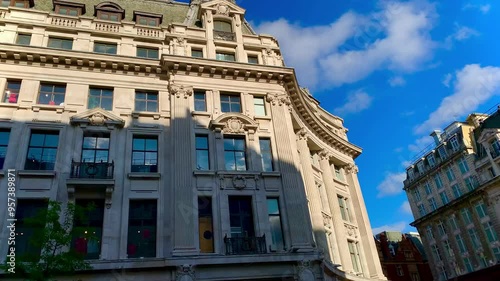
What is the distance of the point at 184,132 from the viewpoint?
22.7 m

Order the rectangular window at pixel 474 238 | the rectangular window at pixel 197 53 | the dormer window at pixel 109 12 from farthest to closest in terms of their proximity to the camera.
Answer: the rectangular window at pixel 474 238, the dormer window at pixel 109 12, the rectangular window at pixel 197 53

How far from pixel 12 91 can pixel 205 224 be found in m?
14.0

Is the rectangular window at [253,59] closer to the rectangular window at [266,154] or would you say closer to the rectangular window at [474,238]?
the rectangular window at [266,154]

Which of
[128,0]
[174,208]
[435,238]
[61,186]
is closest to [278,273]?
[174,208]

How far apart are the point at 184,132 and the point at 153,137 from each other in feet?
6.48

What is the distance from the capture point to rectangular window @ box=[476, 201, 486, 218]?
51.3 m

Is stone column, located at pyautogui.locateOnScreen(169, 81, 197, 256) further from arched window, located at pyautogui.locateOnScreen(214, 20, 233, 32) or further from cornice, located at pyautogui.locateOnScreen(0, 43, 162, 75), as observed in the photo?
arched window, located at pyautogui.locateOnScreen(214, 20, 233, 32)

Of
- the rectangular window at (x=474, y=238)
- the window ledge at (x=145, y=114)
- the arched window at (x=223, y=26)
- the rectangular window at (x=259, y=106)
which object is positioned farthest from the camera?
the rectangular window at (x=474, y=238)

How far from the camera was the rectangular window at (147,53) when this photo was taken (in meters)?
25.9

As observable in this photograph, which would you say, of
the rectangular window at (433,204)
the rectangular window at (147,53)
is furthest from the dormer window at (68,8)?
the rectangular window at (433,204)

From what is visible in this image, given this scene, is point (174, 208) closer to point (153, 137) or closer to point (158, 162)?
point (158, 162)

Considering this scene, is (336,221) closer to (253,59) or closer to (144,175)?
(253,59)

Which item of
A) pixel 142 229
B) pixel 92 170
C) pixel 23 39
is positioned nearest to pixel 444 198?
pixel 142 229

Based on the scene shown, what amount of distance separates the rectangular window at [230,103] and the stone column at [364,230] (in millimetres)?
15144
